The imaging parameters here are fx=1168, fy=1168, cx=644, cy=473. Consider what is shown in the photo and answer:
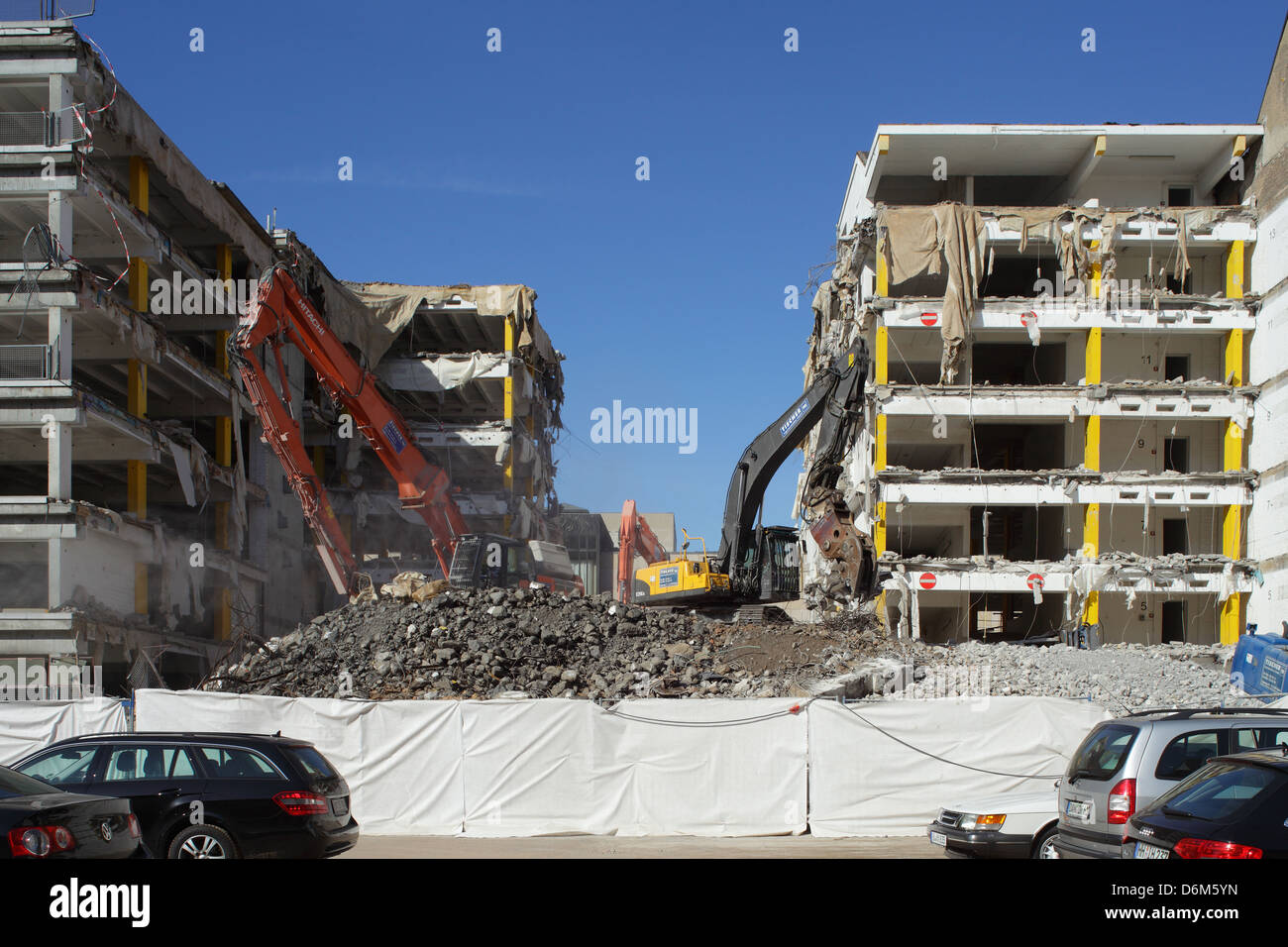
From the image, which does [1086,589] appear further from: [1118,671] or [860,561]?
[860,561]

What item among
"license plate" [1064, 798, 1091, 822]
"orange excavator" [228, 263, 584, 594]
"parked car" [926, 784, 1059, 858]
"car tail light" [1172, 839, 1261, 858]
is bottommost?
"parked car" [926, 784, 1059, 858]

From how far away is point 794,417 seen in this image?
2748 cm

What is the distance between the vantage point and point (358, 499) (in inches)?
1615

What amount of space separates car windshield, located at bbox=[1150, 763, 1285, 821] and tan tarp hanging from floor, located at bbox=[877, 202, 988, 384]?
29086 mm

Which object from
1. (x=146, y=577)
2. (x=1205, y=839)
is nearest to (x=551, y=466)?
(x=146, y=577)

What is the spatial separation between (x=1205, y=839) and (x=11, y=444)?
2962cm

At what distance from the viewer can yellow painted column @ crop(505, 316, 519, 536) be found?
43678mm

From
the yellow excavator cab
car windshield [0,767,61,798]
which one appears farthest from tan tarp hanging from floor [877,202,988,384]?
car windshield [0,767,61,798]

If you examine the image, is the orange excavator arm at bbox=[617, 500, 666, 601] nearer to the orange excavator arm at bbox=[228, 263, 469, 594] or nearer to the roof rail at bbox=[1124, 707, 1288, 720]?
the orange excavator arm at bbox=[228, 263, 469, 594]

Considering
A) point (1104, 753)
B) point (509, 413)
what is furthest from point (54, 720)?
point (509, 413)

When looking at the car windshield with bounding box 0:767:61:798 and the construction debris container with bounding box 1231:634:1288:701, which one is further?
the construction debris container with bounding box 1231:634:1288:701

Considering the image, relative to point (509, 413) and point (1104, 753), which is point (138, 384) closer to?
point (509, 413)

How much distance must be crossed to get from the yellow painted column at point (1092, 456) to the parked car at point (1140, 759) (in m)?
27.1
